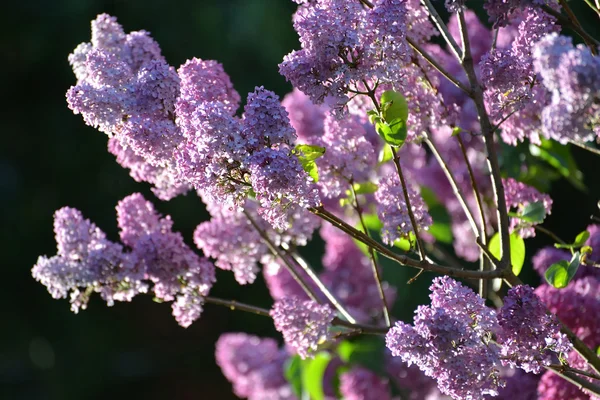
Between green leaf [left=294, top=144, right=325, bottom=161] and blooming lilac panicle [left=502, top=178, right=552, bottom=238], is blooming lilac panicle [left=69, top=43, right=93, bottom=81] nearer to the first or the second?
green leaf [left=294, top=144, right=325, bottom=161]

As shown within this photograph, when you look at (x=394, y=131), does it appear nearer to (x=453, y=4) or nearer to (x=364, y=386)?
(x=453, y=4)

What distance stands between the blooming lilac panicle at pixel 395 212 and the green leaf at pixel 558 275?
101 millimetres

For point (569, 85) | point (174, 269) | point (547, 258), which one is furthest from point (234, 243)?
point (569, 85)

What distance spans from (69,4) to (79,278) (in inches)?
94.3

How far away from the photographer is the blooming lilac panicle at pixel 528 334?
21.1 inches

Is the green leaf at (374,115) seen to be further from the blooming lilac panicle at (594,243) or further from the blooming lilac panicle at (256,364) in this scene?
the blooming lilac panicle at (256,364)

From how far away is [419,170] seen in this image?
1.17 m

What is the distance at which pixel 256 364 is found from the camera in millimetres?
1226

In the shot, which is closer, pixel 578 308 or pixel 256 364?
pixel 578 308

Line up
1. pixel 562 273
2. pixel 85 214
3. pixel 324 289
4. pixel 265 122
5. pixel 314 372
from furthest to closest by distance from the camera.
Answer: pixel 85 214 → pixel 314 372 → pixel 324 289 → pixel 562 273 → pixel 265 122

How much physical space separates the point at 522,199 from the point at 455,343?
0.29 metres

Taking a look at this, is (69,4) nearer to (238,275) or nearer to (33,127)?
(33,127)

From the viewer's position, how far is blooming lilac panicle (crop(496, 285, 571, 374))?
1.76ft

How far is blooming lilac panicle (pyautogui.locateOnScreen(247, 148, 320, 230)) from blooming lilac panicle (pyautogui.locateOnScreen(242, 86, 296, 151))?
0.01 meters
